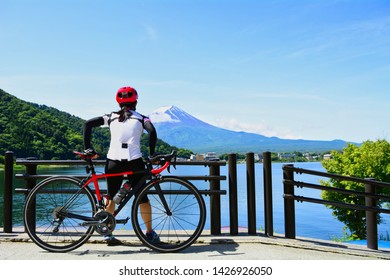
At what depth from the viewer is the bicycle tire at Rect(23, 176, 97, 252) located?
17.9 feet

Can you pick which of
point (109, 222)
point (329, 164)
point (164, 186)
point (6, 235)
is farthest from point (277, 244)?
point (329, 164)

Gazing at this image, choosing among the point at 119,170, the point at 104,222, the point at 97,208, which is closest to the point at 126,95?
the point at 119,170

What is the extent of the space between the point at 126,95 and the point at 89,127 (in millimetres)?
630

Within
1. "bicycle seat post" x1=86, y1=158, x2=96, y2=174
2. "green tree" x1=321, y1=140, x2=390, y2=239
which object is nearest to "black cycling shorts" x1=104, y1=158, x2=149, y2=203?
"bicycle seat post" x1=86, y1=158, x2=96, y2=174

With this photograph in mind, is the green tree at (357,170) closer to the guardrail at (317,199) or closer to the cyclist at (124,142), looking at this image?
the guardrail at (317,199)

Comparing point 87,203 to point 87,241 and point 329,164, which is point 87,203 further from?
point 329,164

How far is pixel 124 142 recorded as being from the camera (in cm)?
542

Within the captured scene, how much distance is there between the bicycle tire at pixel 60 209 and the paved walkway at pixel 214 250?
0.15m

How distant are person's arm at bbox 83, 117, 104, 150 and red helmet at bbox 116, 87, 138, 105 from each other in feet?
1.15

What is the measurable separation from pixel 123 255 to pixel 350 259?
114 inches

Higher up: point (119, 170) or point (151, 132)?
point (151, 132)

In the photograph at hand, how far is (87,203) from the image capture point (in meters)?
5.51

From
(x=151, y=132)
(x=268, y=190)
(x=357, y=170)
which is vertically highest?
(x=151, y=132)

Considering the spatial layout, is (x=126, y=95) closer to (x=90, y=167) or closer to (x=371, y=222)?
(x=90, y=167)
